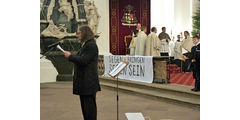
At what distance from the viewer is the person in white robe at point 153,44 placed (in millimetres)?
9875

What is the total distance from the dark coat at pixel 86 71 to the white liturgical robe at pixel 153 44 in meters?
6.30

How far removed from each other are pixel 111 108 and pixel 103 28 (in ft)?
28.3

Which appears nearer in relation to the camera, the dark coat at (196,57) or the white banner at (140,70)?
the dark coat at (196,57)

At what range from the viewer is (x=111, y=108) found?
21.1ft

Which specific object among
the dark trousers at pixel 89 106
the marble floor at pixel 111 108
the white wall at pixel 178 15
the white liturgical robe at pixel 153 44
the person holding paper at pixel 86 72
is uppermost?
the white wall at pixel 178 15

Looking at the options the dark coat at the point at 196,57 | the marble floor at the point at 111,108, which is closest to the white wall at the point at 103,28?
the marble floor at the point at 111,108

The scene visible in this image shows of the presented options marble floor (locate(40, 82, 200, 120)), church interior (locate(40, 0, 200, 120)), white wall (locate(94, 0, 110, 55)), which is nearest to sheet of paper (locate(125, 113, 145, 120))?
church interior (locate(40, 0, 200, 120))

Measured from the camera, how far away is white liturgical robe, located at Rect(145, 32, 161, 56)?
32.4ft

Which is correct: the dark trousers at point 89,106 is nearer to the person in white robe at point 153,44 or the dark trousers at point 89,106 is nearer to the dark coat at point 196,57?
the dark coat at point 196,57

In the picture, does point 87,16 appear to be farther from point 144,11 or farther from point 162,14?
point 162,14

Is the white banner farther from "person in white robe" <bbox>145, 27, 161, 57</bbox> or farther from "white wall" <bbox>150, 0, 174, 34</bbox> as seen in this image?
"white wall" <bbox>150, 0, 174, 34</bbox>

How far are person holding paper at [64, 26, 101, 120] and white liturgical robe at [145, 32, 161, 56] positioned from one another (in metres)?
6.26

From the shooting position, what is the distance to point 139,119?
4.62m
